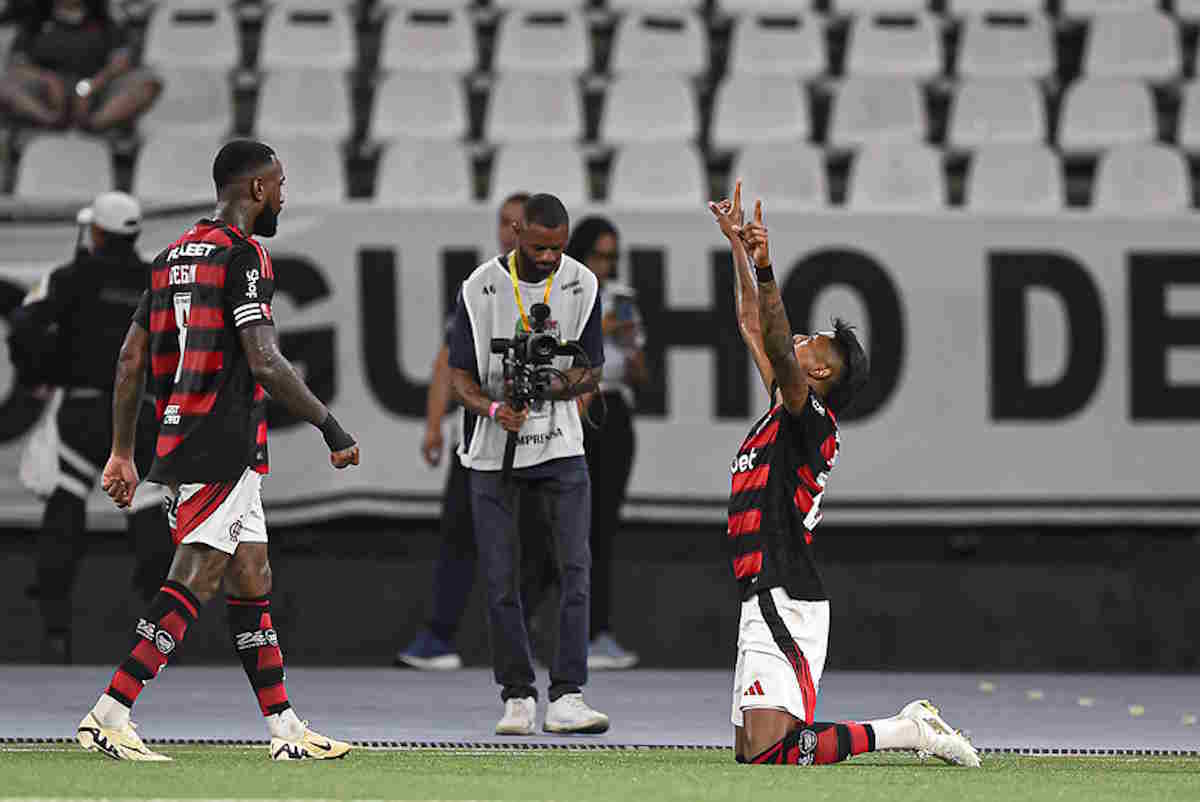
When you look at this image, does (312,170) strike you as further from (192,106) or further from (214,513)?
(214,513)

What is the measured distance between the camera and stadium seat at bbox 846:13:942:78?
45.6 ft

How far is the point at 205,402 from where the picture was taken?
6.82 m

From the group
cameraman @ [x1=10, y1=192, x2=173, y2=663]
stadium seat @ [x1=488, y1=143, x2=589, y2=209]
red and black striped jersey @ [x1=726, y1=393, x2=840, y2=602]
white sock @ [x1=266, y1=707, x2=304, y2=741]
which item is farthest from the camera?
stadium seat @ [x1=488, y1=143, x2=589, y2=209]

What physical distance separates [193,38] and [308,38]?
71 centimetres

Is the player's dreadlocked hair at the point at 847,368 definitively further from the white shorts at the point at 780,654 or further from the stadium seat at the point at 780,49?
the stadium seat at the point at 780,49

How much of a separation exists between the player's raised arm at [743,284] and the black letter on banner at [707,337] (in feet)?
11.8

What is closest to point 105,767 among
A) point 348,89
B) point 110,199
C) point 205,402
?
point 205,402

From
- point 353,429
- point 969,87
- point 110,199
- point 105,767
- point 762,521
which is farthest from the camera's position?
point 969,87

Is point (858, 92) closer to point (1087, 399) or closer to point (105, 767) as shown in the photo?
point (1087, 399)

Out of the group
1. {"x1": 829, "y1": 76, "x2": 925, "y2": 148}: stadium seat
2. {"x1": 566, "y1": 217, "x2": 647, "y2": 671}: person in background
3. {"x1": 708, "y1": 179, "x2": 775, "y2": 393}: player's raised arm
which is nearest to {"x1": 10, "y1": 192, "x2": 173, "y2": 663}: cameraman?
{"x1": 566, "y1": 217, "x2": 647, "y2": 671}: person in background

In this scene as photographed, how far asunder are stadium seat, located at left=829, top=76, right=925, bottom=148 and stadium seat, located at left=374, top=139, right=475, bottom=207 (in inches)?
90.3

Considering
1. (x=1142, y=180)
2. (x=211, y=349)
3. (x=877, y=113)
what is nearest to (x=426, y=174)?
(x=877, y=113)

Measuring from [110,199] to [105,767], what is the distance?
4.19 metres

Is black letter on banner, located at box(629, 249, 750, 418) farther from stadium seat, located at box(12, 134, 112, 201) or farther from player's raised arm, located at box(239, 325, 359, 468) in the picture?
player's raised arm, located at box(239, 325, 359, 468)
